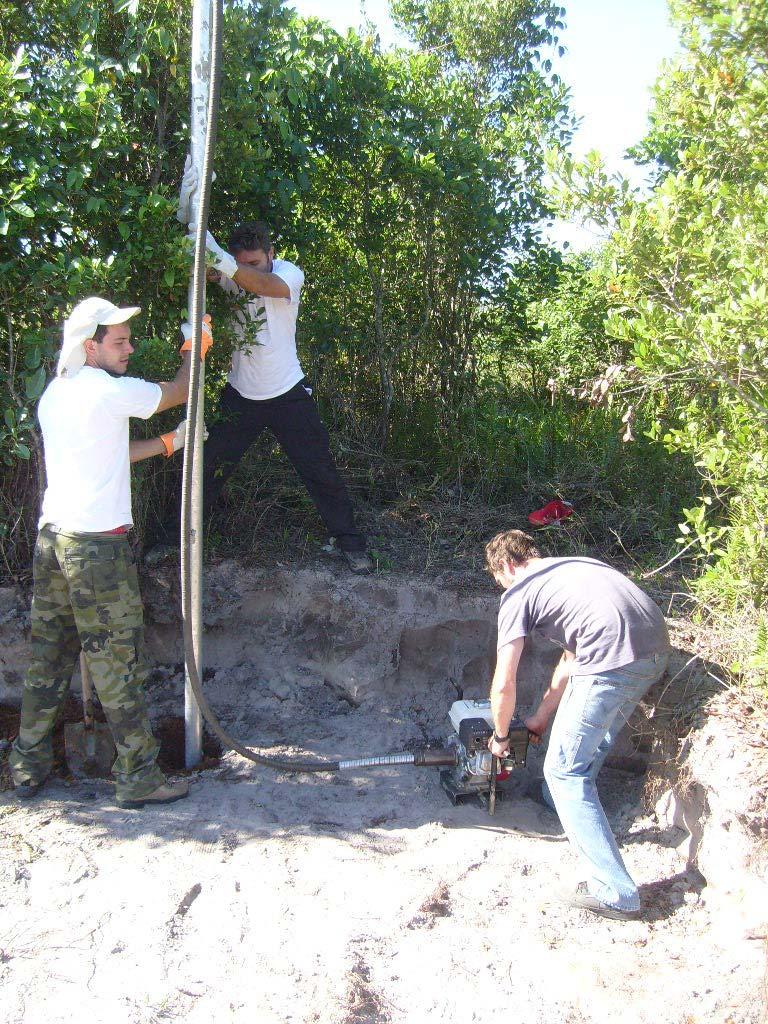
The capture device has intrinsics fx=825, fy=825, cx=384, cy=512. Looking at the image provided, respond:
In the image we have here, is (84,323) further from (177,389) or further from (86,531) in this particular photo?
(86,531)

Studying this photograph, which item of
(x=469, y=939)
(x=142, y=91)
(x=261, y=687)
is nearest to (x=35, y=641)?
(x=261, y=687)

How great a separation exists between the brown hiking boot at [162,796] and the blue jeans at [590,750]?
1722 millimetres

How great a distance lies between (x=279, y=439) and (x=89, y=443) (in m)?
1.43

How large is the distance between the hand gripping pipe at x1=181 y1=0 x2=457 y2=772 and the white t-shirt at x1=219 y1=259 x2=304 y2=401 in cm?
76

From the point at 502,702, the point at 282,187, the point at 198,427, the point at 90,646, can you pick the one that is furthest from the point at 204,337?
the point at 502,702

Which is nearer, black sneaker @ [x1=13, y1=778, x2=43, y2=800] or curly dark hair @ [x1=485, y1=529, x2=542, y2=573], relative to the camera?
curly dark hair @ [x1=485, y1=529, x2=542, y2=573]

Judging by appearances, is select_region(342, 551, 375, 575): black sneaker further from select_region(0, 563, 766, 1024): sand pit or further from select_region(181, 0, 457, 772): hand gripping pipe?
select_region(181, 0, 457, 772): hand gripping pipe

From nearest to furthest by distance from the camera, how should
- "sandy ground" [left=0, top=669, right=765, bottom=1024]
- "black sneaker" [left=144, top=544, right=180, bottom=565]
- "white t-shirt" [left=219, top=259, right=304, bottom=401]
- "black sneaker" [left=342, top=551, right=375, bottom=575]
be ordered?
"sandy ground" [left=0, top=669, right=765, bottom=1024], "white t-shirt" [left=219, top=259, right=304, bottom=401], "black sneaker" [left=144, top=544, right=180, bottom=565], "black sneaker" [left=342, top=551, right=375, bottom=575]

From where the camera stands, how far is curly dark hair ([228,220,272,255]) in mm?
4258

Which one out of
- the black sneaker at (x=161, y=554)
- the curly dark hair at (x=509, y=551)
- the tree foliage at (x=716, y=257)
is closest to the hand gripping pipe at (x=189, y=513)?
the black sneaker at (x=161, y=554)

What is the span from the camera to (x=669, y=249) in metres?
3.61

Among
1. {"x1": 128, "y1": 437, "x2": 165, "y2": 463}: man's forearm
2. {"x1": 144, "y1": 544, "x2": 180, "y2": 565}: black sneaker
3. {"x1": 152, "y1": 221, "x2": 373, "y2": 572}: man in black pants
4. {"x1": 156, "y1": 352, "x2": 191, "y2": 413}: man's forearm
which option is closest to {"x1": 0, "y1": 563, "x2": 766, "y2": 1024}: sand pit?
{"x1": 144, "y1": 544, "x2": 180, "y2": 565}: black sneaker

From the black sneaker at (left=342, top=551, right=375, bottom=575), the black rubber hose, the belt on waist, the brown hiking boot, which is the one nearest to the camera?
the black rubber hose

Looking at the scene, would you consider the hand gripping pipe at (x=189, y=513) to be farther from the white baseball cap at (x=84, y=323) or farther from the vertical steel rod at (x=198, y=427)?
the white baseball cap at (x=84, y=323)
